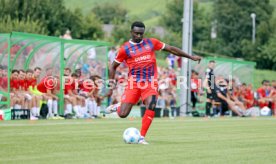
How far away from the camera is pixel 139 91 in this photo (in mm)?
14781

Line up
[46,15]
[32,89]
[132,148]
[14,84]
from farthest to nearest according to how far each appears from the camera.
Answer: [46,15], [32,89], [14,84], [132,148]

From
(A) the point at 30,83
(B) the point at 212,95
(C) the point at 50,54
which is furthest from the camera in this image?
(B) the point at 212,95

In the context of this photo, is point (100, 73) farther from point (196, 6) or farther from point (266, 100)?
point (196, 6)

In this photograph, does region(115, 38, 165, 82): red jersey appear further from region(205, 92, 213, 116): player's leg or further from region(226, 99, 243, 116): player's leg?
region(226, 99, 243, 116): player's leg

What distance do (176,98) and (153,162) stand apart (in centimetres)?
2333

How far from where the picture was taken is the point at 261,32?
315ft

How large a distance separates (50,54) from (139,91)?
42.6 feet

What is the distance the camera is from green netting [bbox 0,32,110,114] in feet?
81.8

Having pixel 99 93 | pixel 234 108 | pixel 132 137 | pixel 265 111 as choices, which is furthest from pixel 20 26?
pixel 132 137

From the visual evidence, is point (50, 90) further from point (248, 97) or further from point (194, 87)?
point (248, 97)

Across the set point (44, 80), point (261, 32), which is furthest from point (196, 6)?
point (44, 80)

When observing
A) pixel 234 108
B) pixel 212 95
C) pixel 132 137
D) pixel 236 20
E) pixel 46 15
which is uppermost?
pixel 236 20

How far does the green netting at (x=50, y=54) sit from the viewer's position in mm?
24922

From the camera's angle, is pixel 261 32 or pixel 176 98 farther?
pixel 261 32
